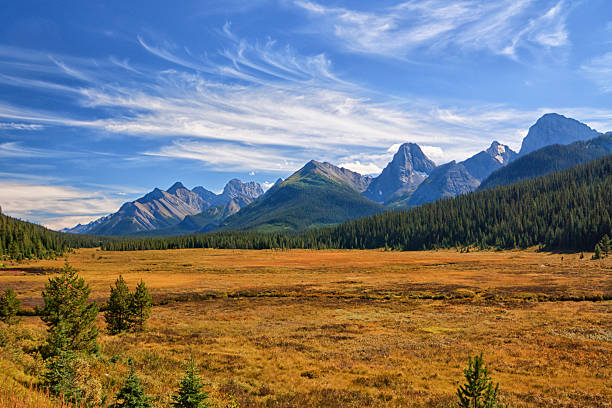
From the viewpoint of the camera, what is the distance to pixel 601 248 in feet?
359

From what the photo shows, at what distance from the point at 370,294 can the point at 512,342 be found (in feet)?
94.2

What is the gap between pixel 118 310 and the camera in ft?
102

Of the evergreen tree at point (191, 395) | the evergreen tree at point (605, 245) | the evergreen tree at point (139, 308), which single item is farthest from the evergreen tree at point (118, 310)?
the evergreen tree at point (605, 245)

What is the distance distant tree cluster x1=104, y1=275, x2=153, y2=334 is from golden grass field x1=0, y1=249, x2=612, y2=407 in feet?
7.24

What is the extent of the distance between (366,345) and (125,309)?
22.3 metres

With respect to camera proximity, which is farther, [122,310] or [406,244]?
[406,244]

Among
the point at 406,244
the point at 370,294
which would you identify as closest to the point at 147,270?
the point at 370,294

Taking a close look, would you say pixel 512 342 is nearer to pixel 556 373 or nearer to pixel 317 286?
pixel 556 373

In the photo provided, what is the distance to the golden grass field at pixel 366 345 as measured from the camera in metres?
16.9

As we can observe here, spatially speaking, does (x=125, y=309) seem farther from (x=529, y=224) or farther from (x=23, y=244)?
(x=529, y=224)

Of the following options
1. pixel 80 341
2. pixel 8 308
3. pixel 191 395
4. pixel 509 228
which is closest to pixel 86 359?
pixel 80 341

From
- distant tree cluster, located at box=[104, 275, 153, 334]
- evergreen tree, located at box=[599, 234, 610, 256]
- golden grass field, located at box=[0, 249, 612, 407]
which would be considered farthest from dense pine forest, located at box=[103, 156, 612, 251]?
distant tree cluster, located at box=[104, 275, 153, 334]

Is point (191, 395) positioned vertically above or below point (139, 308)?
above

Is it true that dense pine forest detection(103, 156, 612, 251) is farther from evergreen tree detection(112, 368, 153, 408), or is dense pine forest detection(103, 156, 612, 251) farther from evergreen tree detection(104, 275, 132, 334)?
evergreen tree detection(112, 368, 153, 408)
